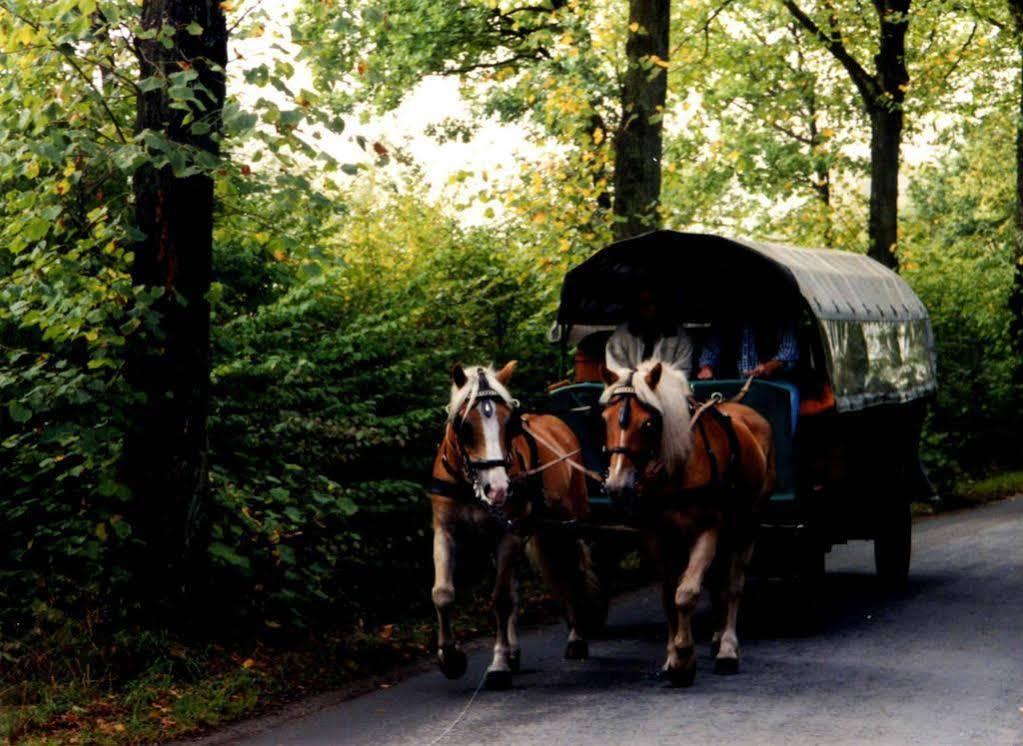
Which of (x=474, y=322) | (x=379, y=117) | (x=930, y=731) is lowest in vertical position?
(x=930, y=731)

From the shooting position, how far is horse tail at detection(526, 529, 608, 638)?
389 inches

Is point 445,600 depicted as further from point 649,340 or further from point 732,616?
point 649,340

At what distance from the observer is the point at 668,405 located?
9.30 m

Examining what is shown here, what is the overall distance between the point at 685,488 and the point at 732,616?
0.94 m

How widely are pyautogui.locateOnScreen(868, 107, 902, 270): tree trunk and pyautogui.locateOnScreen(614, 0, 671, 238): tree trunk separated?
27.2 ft

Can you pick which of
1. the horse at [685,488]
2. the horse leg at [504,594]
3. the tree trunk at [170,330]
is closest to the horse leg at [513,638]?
the horse leg at [504,594]

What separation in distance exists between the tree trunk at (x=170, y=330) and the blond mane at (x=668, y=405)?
2.59 m

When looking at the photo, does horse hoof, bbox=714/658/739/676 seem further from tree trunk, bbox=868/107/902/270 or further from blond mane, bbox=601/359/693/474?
tree trunk, bbox=868/107/902/270

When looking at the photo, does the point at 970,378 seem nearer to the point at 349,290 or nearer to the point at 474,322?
the point at 474,322

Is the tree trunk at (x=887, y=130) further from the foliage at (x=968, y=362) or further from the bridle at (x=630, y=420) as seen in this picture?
the bridle at (x=630, y=420)

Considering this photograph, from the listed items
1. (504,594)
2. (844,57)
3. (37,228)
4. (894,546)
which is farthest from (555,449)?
(844,57)

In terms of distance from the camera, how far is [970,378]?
2494 cm

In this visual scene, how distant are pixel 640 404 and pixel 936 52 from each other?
19.2m

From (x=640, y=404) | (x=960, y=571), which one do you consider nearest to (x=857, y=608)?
(x=960, y=571)
